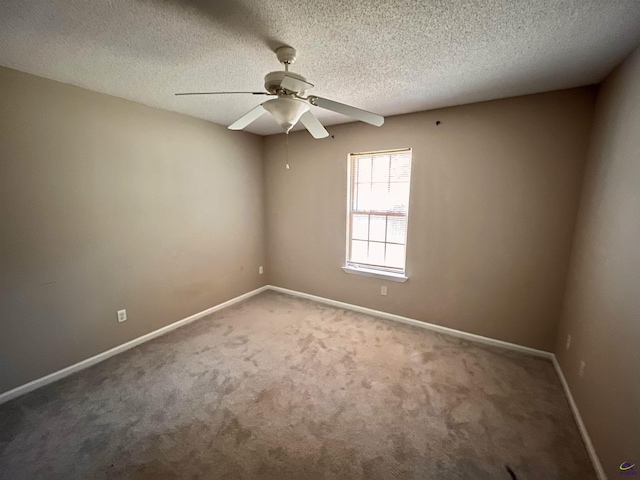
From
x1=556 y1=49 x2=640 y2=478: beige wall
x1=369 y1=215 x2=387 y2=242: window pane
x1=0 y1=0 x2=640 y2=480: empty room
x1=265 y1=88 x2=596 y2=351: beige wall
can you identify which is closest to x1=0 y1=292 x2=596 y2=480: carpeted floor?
x1=0 y1=0 x2=640 y2=480: empty room

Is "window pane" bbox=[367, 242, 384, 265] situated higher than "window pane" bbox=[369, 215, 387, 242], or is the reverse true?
"window pane" bbox=[369, 215, 387, 242]

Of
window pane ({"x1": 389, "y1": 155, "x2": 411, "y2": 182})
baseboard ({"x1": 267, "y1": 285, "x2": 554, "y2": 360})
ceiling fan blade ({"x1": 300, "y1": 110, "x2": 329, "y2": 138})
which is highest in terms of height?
ceiling fan blade ({"x1": 300, "y1": 110, "x2": 329, "y2": 138})

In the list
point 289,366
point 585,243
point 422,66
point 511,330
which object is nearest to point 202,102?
point 422,66

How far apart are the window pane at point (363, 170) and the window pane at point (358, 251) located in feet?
2.65

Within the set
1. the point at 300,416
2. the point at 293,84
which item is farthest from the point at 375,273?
the point at 293,84

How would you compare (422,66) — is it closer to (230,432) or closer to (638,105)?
(638,105)

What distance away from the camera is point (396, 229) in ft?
10.3

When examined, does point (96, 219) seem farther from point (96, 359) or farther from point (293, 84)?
point (293, 84)

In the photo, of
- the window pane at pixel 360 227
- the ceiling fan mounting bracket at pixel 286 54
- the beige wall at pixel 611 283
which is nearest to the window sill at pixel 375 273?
the window pane at pixel 360 227

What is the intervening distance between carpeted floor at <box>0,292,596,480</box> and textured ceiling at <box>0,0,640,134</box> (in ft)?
7.75

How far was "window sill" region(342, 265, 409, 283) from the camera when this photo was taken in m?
3.10

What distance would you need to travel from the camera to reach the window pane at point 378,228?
3.22m

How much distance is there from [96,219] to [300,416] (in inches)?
94.0

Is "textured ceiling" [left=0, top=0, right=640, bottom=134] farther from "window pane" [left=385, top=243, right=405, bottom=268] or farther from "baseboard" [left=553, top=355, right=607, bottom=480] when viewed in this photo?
"baseboard" [left=553, top=355, right=607, bottom=480]
